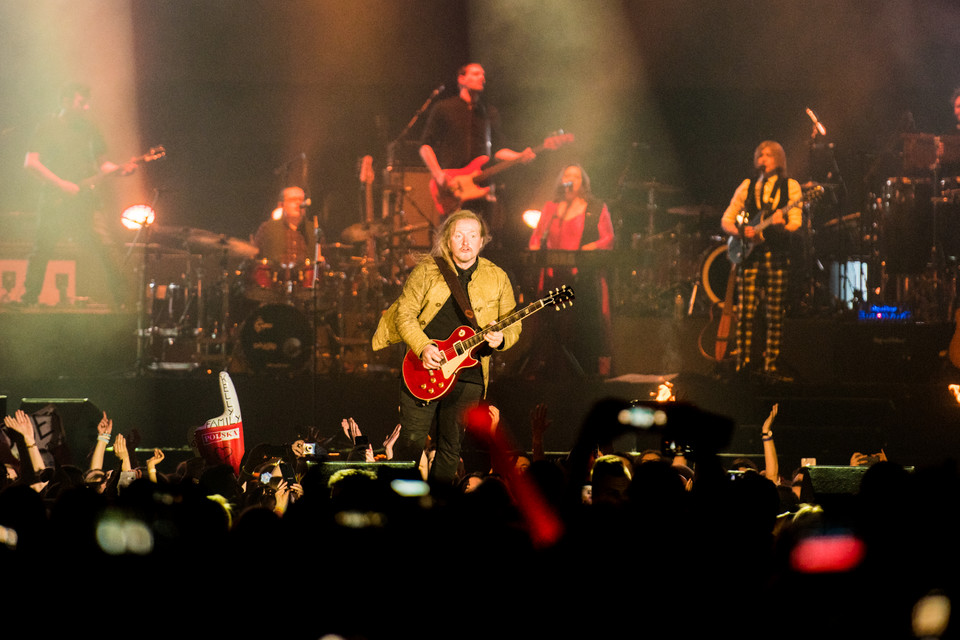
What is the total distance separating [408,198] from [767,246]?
180 inches

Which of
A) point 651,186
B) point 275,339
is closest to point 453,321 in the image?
point 275,339

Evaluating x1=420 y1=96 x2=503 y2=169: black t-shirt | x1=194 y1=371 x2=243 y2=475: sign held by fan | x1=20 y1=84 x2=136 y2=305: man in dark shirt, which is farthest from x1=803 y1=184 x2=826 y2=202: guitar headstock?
x1=20 y1=84 x2=136 y2=305: man in dark shirt

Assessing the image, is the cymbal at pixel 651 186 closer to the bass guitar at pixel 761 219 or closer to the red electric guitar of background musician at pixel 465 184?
the red electric guitar of background musician at pixel 465 184

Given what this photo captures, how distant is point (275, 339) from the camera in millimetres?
9523

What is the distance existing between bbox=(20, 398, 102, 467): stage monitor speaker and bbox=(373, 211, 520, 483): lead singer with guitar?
297 cm

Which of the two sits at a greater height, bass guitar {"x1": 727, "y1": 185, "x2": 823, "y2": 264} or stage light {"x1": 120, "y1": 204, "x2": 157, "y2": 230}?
stage light {"x1": 120, "y1": 204, "x2": 157, "y2": 230}

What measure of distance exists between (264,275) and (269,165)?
285 centimetres

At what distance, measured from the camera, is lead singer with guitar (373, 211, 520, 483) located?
17.6ft

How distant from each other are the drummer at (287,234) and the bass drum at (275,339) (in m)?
1.68

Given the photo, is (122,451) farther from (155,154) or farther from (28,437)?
(155,154)

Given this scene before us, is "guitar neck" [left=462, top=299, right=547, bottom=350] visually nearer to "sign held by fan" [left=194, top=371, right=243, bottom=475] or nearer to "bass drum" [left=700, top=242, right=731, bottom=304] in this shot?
"sign held by fan" [left=194, top=371, right=243, bottom=475]

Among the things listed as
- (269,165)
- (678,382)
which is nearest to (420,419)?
(678,382)

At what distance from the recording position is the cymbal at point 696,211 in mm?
11508

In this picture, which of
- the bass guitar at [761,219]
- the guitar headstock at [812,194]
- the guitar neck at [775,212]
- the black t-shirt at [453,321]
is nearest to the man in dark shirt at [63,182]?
the black t-shirt at [453,321]
